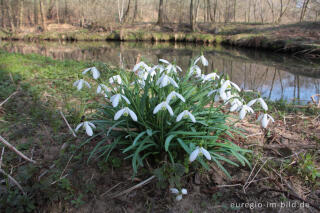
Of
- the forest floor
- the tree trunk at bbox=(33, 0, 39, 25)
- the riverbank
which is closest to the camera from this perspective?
the forest floor

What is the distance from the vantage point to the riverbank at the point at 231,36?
434 inches

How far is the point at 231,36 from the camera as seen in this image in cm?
1588

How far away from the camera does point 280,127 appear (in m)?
2.26

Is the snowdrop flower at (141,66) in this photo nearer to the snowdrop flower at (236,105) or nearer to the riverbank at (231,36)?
the snowdrop flower at (236,105)

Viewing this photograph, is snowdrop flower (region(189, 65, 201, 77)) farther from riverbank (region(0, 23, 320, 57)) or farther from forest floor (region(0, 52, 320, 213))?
riverbank (region(0, 23, 320, 57))

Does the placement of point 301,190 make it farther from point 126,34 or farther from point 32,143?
point 126,34

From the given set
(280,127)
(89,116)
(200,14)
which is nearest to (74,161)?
(89,116)

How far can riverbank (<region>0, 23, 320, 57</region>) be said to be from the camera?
1103cm

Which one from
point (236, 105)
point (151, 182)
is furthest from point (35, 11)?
point (236, 105)

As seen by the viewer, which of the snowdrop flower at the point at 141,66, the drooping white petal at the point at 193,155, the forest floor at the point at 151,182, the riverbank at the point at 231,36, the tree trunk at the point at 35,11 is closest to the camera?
the drooping white petal at the point at 193,155

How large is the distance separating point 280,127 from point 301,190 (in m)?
0.91

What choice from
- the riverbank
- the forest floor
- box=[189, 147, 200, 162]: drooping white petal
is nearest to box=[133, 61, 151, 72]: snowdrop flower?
the forest floor

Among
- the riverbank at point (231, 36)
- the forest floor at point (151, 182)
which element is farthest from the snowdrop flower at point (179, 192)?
the riverbank at point (231, 36)

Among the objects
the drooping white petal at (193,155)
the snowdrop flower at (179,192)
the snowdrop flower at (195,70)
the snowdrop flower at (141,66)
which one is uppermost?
the snowdrop flower at (141,66)
